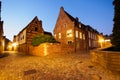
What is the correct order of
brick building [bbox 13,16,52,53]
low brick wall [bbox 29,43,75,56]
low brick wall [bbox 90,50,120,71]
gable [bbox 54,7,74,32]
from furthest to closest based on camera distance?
gable [bbox 54,7,74,32] < brick building [bbox 13,16,52,53] < low brick wall [bbox 29,43,75,56] < low brick wall [bbox 90,50,120,71]

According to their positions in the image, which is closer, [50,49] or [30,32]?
[50,49]

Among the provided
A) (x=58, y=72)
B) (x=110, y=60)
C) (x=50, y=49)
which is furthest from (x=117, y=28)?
(x=50, y=49)

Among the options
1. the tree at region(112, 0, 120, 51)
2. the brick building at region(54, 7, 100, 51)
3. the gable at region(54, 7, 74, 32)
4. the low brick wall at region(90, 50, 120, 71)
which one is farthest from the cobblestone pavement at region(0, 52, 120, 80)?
the gable at region(54, 7, 74, 32)

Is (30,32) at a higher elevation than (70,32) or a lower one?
higher

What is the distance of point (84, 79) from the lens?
19.7ft

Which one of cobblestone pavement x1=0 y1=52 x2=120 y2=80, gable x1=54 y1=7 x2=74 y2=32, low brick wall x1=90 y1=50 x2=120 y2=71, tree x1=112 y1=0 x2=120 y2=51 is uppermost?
gable x1=54 y1=7 x2=74 y2=32

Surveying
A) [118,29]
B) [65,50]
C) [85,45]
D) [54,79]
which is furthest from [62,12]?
[54,79]

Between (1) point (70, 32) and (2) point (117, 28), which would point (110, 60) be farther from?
(1) point (70, 32)

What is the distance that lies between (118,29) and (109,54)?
A: 2.67m

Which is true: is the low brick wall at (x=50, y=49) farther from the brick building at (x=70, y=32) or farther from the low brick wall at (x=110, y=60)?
the low brick wall at (x=110, y=60)

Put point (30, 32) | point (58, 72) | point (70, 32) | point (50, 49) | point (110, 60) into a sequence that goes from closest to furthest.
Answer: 1. point (110, 60)
2. point (58, 72)
3. point (50, 49)
4. point (70, 32)
5. point (30, 32)

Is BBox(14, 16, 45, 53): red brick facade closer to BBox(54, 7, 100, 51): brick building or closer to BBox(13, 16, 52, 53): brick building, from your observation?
BBox(13, 16, 52, 53): brick building

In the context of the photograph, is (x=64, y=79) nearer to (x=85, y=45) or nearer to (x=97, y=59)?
(x=97, y=59)

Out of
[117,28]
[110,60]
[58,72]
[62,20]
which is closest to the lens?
[110,60]
